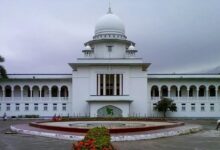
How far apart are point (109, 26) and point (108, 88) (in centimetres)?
997

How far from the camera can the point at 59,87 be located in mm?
58219

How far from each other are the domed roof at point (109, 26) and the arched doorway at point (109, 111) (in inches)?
507

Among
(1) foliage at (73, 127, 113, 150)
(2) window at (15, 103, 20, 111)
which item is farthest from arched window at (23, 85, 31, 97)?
(1) foliage at (73, 127, 113, 150)

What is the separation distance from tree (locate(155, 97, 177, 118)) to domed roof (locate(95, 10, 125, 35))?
12.9 meters

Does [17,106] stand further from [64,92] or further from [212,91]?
[212,91]

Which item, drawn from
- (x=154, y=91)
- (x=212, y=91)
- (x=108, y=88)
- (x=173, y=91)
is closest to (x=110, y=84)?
(x=108, y=88)

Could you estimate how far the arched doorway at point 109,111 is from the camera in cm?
5322

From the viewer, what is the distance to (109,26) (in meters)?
59.9

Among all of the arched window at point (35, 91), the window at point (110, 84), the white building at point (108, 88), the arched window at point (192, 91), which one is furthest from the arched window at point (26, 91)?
the arched window at point (192, 91)

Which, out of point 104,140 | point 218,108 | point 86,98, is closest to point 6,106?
point 86,98

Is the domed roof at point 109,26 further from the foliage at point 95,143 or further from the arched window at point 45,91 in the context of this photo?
the foliage at point 95,143

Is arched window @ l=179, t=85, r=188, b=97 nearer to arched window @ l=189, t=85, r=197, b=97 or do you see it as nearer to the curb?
arched window @ l=189, t=85, r=197, b=97

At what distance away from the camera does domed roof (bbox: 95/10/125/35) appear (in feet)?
197

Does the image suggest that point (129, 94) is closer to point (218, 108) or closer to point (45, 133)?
point (218, 108)
